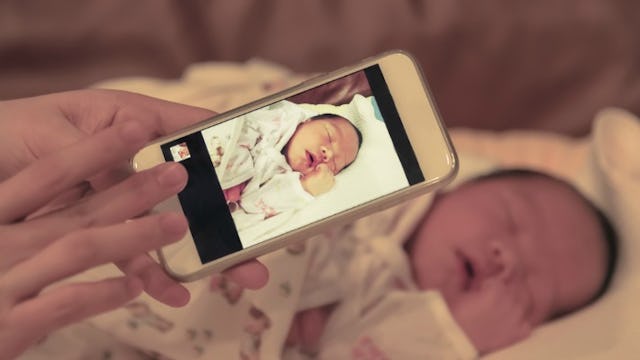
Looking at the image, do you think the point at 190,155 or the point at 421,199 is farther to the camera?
the point at 421,199

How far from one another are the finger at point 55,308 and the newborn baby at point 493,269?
371mm

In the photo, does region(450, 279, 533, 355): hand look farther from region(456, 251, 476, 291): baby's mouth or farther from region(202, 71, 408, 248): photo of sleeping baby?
region(202, 71, 408, 248): photo of sleeping baby

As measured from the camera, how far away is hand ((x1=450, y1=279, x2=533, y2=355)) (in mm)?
775

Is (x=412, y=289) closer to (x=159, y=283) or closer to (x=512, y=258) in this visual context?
(x=512, y=258)

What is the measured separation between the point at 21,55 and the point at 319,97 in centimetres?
53

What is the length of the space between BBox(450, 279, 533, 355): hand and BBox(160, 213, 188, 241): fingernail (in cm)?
44

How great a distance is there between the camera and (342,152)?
57cm

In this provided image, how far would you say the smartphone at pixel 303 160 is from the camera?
0.56 meters

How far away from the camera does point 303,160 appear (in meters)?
0.58

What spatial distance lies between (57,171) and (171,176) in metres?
0.08

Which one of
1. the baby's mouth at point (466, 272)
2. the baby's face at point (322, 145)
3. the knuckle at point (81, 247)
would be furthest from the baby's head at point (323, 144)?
the baby's mouth at point (466, 272)

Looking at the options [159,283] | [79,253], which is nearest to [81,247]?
[79,253]

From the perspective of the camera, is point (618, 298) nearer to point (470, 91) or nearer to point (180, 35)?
point (470, 91)

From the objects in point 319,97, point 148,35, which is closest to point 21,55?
point 148,35
